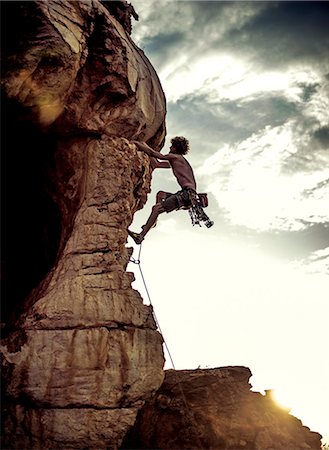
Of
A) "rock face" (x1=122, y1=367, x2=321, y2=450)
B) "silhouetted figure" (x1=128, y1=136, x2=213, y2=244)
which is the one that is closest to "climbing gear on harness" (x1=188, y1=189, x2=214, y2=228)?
"silhouetted figure" (x1=128, y1=136, x2=213, y2=244)

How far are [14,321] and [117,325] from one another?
6.38 feet

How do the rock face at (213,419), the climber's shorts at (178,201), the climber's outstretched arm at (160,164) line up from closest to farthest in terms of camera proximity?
the rock face at (213,419) → the climber's shorts at (178,201) → the climber's outstretched arm at (160,164)

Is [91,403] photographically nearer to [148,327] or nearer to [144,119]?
[148,327]

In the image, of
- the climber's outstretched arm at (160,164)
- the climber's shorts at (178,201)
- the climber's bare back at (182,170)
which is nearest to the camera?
the climber's shorts at (178,201)

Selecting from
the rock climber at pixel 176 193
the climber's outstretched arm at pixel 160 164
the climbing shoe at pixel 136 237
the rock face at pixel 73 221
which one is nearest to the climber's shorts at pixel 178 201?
the rock climber at pixel 176 193

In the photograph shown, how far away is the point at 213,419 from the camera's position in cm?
858

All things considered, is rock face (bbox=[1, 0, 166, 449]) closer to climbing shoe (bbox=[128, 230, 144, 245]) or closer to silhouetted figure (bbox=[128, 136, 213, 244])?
silhouetted figure (bbox=[128, 136, 213, 244])

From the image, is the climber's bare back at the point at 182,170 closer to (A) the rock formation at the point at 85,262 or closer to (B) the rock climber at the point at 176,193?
(B) the rock climber at the point at 176,193

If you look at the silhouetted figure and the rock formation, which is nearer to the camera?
the rock formation

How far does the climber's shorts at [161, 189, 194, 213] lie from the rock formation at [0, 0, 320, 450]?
0.80 m

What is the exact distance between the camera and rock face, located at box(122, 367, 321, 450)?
825 cm

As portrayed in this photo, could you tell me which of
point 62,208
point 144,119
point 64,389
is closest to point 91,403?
point 64,389

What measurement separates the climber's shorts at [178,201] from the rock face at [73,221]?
2.62 feet

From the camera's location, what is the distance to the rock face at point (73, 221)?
19.7 ft
